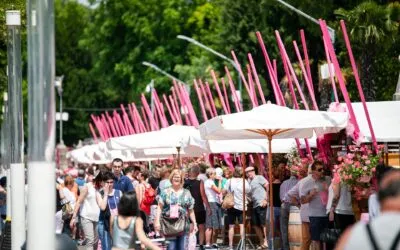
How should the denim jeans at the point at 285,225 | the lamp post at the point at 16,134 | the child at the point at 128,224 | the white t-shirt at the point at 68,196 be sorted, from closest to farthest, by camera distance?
1. the child at the point at 128,224
2. the lamp post at the point at 16,134
3. the white t-shirt at the point at 68,196
4. the denim jeans at the point at 285,225

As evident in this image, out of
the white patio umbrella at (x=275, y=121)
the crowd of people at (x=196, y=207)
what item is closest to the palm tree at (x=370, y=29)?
the crowd of people at (x=196, y=207)

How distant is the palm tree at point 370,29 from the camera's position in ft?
129

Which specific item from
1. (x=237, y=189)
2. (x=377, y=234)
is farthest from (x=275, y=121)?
(x=377, y=234)

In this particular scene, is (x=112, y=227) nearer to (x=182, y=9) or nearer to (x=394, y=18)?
(x=394, y=18)

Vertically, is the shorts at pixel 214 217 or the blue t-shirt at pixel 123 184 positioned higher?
the blue t-shirt at pixel 123 184

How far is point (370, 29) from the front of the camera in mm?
39375

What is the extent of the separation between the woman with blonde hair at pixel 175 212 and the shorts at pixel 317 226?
2.58 meters

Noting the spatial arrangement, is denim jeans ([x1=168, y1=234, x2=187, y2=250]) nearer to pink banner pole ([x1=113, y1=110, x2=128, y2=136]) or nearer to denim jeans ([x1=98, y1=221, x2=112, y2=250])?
denim jeans ([x1=98, y1=221, x2=112, y2=250])

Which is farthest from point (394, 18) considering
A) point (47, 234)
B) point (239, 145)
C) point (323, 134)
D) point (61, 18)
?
point (61, 18)

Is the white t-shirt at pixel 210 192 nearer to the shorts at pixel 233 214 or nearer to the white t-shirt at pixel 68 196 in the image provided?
the shorts at pixel 233 214

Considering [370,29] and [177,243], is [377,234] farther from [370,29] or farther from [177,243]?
[370,29]

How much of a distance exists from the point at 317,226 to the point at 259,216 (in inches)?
263

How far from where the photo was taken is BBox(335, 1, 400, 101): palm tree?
39.3 metres

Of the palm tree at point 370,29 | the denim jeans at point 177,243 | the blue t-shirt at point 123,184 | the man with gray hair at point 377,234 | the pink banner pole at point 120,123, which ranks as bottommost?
the denim jeans at point 177,243
